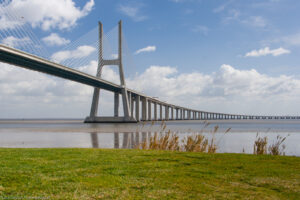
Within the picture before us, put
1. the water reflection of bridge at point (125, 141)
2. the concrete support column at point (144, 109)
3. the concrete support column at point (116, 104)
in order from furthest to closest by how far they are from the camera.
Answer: the concrete support column at point (144, 109), the concrete support column at point (116, 104), the water reflection of bridge at point (125, 141)

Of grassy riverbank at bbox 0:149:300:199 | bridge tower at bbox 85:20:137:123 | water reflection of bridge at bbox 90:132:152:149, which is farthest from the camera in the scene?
bridge tower at bbox 85:20:137:123

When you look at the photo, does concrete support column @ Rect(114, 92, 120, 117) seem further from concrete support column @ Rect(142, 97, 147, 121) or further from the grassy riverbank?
the grassy riverbank

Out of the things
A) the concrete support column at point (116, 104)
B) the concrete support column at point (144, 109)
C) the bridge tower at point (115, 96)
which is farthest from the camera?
the concrete support column at point (144, 109)

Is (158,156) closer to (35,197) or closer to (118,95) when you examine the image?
(35,197)

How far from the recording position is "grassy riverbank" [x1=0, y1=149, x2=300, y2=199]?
379cm

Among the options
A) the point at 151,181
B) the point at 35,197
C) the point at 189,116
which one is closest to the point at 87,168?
the point at 151,181

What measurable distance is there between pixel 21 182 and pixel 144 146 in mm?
5124

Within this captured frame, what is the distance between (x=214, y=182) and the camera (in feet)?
14.6

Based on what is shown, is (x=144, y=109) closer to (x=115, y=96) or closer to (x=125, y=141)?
(x=115, y=96)

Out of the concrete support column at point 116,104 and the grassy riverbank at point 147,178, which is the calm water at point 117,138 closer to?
the grassy riverbank at point 147,178

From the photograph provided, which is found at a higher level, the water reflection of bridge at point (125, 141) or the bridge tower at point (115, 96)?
the bridge tower at point (115, 96)

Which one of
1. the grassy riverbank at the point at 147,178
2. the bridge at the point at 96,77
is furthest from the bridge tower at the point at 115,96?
the grassy riverbank at the point at 147,178

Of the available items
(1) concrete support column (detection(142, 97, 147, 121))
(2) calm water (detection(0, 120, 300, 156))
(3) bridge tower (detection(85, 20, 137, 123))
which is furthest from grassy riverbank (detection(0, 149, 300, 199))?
(1) concrete support column (detection(142, 97, 147, 121))

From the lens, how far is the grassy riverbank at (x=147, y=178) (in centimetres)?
379
